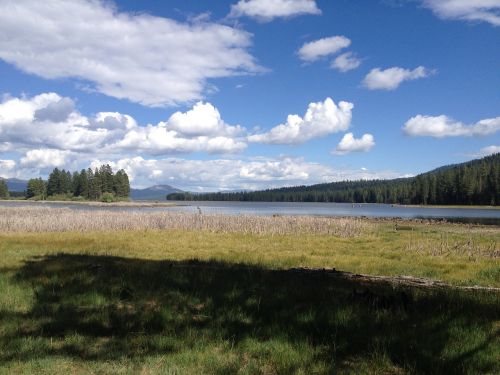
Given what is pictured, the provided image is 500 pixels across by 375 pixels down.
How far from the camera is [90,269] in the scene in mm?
12250

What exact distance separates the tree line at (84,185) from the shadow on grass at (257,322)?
153166mm

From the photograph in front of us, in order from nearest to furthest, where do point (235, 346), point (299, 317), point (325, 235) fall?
point (235, 346)
point (299, 317)
point (325, 235)

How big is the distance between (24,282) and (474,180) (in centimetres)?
14626

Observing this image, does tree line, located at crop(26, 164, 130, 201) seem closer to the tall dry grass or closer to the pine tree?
the pine tree

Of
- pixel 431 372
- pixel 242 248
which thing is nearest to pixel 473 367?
pixel 431 372

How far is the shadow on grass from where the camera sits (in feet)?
21.0

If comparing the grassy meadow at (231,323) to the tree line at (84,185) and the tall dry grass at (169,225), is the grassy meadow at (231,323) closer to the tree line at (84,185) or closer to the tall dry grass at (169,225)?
the tall dry grass at (169,225)

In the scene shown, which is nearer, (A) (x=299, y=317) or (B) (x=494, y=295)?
(A) (x=299, y=317)

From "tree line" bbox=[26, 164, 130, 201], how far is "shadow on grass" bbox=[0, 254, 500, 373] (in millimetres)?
153166

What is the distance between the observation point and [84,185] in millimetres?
162625

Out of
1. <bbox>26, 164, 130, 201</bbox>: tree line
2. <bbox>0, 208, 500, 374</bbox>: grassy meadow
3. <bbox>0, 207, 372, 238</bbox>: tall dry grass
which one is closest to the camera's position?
<bbox>0, 208, 500, 374</bbox>: grassy meadow

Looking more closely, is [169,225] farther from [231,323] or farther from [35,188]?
[35,188]

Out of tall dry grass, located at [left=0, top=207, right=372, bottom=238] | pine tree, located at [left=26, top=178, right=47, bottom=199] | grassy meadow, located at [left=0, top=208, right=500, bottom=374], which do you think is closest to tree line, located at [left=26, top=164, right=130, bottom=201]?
pine tree, located at [left=26, top=178, right=47, bottom=199]

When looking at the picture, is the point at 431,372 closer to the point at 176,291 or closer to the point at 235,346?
the point at 235,346
